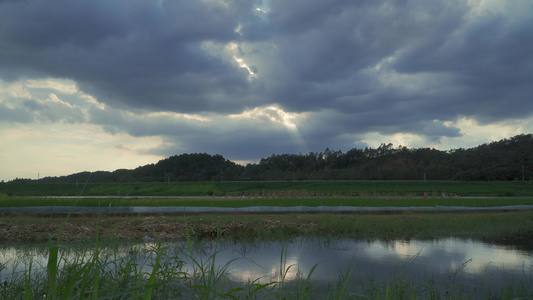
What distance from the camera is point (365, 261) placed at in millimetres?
6199

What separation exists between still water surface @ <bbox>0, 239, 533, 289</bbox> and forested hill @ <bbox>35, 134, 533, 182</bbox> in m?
39.4

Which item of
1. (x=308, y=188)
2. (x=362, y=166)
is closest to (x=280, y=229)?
(x=308, y=188)

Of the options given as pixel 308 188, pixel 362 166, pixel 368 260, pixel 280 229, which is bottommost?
pixel 368 260

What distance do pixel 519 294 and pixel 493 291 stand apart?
67cm

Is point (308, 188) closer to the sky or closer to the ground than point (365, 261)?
closer to the sky

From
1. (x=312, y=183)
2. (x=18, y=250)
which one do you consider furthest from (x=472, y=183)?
(x=18, y=250)

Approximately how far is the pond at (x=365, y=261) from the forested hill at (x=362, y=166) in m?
39.4

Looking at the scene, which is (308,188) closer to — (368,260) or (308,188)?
(308,188)

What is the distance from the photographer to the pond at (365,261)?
→ 15.7 ft

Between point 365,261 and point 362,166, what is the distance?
1924 inches

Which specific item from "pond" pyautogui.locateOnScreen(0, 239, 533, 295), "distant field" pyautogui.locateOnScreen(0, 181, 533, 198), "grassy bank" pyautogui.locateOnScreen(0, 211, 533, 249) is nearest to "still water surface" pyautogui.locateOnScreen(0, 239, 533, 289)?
"pond" pyautogui.locateOnScreen(0, 239, 533, 295)

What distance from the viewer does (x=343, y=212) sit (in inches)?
555

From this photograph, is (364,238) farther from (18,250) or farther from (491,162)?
(491,162)

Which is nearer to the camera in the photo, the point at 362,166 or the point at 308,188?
the point at 308,188
